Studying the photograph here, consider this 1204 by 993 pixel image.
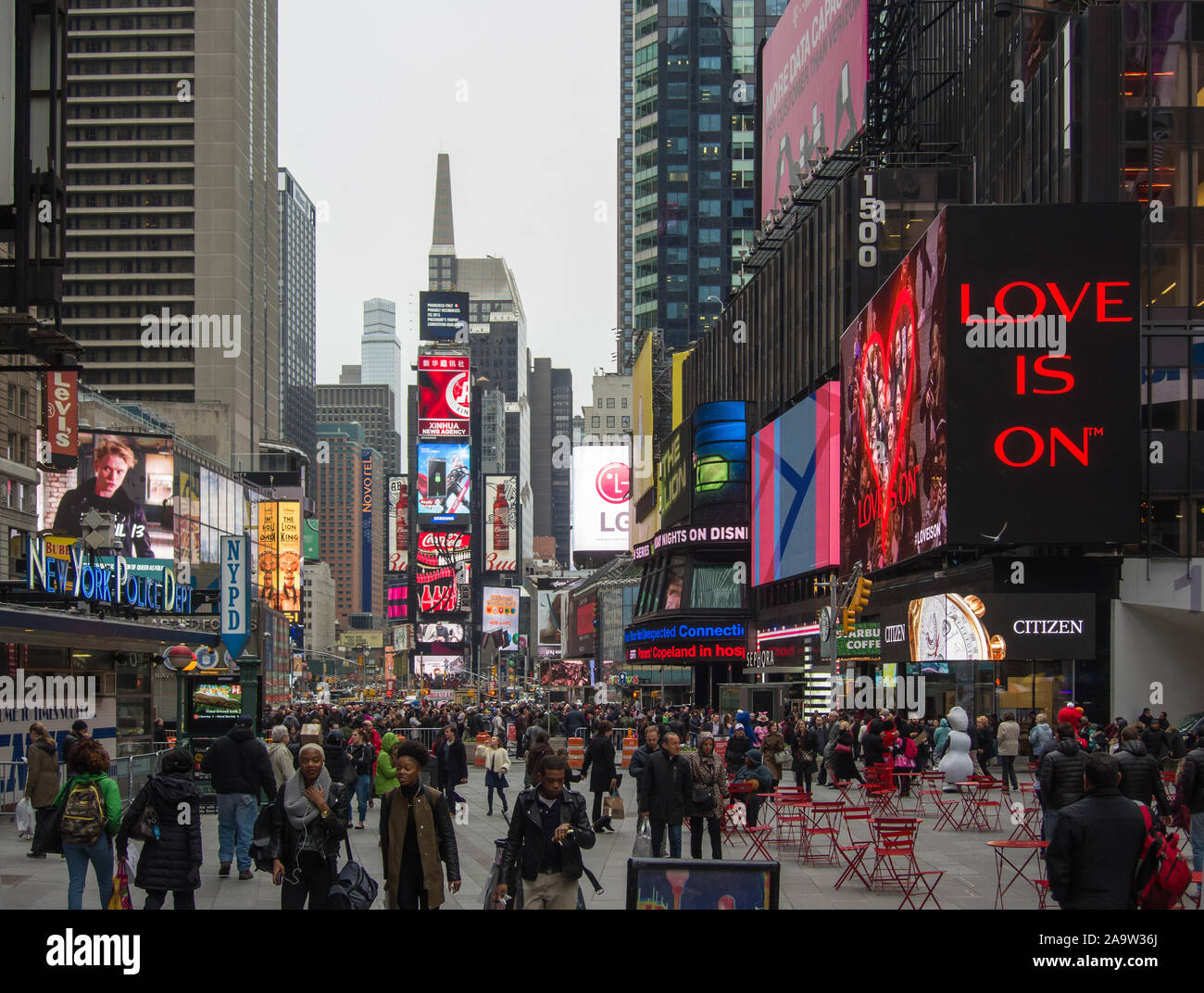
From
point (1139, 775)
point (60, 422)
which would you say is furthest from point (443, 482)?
point (1139, 775)

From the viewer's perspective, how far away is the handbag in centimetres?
956

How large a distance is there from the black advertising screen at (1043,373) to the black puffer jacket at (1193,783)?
2663 centimetres

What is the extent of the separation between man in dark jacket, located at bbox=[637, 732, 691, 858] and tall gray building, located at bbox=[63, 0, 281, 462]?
384ft

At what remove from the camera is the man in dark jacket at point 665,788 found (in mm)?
14914

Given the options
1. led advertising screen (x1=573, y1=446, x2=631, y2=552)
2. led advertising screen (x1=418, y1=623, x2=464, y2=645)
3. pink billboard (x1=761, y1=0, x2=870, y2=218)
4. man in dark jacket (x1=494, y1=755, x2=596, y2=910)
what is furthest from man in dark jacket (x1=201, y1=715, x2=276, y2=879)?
led advertising screen (x1=418, y1=623, x2=464, y2=645)

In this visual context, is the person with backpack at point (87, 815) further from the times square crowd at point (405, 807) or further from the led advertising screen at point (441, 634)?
the led advertising screen at point (441, 634)

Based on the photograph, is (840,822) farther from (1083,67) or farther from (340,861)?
(1083,67)

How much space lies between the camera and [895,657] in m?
48.6

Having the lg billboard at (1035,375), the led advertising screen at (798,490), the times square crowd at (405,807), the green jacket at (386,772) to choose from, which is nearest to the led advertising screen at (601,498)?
the led advertising screen at (798,490)

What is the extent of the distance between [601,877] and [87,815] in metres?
6.38

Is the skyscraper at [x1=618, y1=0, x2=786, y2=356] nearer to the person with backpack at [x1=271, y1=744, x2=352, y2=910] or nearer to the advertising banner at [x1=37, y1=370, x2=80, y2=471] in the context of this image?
the advertising banner at [x1=37, y1=370, x2=80, y2=471]

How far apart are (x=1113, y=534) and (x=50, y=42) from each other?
30.4 m
